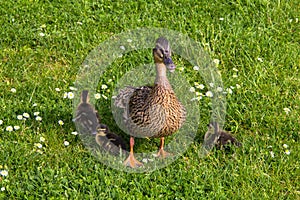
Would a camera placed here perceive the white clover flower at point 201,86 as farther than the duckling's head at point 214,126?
Yes

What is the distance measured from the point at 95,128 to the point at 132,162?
55 cm

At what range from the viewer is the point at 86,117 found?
605 centimetres

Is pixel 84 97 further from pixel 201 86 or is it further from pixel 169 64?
pixel 201 86

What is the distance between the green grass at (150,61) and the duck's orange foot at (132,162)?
143 millimetres

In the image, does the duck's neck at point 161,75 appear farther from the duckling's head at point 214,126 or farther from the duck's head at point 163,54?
the duckling's head at point 214,126

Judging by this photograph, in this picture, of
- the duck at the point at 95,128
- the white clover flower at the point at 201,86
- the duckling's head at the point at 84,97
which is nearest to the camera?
the duck at the point at 95,128

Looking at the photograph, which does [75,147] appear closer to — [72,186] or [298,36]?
[72,186]

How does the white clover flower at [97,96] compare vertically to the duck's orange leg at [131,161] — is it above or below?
above

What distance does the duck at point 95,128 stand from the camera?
591 cm

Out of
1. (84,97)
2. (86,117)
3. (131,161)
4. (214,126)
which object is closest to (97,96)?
(84,97)

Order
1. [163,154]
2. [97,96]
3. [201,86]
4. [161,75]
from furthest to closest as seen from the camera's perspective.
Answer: [201,86]
[97,96]
[163,154]
[161,75]

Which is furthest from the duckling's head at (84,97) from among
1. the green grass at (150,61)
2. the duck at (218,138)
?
the duck at (218,138)

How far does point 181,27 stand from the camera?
7918 millimetres

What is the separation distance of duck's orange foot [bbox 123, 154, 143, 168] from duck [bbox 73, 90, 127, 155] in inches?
4.4
